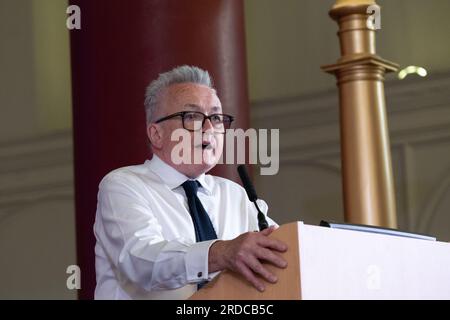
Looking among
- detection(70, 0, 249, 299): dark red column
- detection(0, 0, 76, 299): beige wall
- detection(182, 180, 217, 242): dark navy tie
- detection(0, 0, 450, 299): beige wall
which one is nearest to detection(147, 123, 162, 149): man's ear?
detection(182, 180, 217, 242): dark navy tie

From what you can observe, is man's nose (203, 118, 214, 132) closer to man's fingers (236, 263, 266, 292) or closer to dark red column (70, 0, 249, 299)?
man's fingers (236, 263, 266, 292)

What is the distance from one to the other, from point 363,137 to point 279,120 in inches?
118

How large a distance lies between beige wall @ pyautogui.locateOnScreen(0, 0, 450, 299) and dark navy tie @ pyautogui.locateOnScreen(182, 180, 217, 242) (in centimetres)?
328

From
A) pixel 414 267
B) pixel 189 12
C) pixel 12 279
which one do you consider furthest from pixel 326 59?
pixel 414 267

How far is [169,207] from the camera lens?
2992mm

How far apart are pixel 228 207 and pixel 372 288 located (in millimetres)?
902

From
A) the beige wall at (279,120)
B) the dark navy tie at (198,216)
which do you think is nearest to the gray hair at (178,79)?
the dark navy tie at (198,216)

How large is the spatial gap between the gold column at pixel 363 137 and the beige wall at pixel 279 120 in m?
2.37

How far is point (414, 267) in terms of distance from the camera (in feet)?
8.00

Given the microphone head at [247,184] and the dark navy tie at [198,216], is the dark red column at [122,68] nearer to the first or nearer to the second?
the dark navy tie at [198,216]

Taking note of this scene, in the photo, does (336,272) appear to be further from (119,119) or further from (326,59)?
(326,59)

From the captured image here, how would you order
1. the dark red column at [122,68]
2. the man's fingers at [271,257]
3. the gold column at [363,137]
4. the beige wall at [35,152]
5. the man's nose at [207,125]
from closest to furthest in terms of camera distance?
the man's fingers at [271,257], the man's nose at [207,125], the gold column at [363,137], the dark red column at [122,68], the beige wall at [35,152]

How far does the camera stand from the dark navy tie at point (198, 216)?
9.78ft

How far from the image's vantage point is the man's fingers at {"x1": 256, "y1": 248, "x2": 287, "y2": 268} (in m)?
2.18
